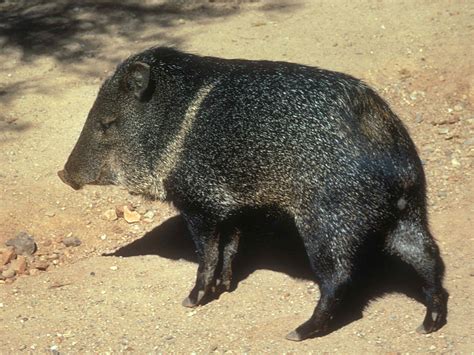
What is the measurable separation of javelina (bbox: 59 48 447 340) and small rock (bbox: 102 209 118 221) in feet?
2.14

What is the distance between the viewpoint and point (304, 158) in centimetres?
456

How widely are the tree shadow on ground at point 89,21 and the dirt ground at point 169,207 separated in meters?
0.02

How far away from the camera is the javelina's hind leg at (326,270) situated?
177 inches

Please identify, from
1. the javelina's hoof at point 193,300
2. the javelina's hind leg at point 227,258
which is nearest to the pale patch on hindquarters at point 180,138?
the javelina's hind leg at point 227,258

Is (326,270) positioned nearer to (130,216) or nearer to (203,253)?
(203,253)

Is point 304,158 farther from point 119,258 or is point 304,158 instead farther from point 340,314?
point 119,258

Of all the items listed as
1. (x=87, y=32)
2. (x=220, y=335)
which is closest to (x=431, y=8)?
(x=87, y=32)

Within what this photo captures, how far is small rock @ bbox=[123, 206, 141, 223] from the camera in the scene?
19.8 ft

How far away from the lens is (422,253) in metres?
4.67

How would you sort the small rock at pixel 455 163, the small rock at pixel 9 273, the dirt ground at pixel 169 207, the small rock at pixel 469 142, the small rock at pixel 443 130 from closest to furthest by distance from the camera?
the dirt ground at pixel 169 207, the small rock at pixel 9 273, the small rock at pixel 455 163, the small rock at pixel 469 142, the small rock at pixel 443 130

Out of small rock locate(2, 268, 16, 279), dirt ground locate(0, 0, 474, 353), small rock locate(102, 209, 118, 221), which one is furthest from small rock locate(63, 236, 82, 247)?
small rock locate(2, 268, 16, 279)

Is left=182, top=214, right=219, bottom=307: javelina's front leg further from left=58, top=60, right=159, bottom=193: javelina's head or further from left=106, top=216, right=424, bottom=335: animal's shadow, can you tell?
left=58, top=60, right=159, bottom=193: javelina's head

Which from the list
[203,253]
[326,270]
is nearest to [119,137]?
[203,253]

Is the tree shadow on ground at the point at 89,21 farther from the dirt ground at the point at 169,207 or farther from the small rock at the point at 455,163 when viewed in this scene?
the small rock at the point at 455,163
